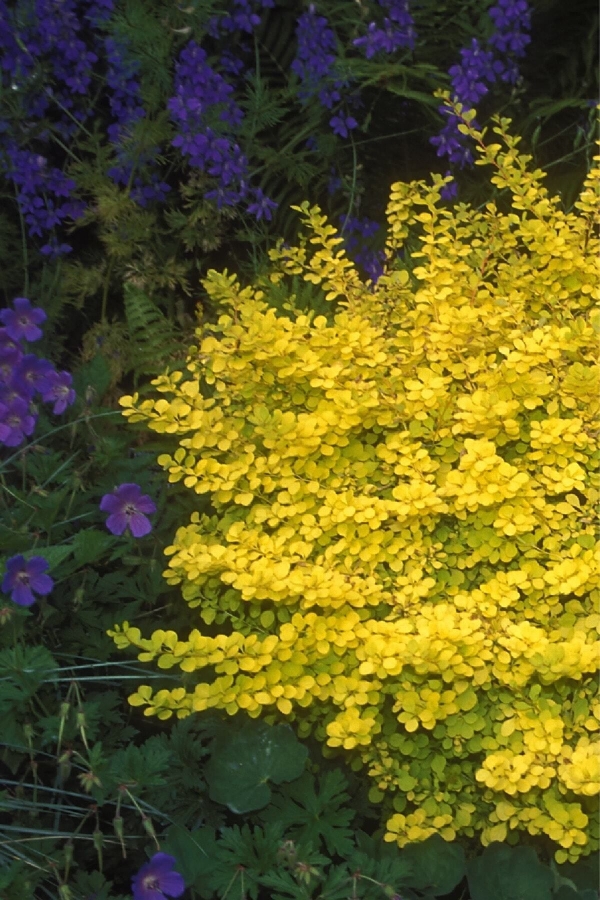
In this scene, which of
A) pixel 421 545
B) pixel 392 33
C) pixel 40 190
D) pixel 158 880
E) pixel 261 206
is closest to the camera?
pixel 158 880

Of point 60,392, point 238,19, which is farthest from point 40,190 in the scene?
point 60,392

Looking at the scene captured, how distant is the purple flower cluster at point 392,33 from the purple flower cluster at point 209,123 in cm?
36

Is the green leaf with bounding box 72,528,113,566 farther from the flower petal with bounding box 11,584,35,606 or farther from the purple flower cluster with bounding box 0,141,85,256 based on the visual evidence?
the purple flower cluster with bounding box 0,141,85,256

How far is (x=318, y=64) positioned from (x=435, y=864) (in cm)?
186

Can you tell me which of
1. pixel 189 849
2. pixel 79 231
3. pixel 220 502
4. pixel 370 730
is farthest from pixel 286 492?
pixel 79 231

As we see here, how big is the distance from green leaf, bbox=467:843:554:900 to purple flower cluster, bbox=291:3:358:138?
5.69 feet

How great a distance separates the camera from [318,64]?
92.4 inches

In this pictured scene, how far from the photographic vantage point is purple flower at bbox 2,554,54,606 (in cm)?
137

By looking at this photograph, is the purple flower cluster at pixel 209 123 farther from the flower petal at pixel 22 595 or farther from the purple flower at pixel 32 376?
the flower petal at pixel 22 595

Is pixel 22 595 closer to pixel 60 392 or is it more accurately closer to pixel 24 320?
pixel 60 392

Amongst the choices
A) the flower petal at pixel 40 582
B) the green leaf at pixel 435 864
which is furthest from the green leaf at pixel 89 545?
the green leaf at pixel 435 864

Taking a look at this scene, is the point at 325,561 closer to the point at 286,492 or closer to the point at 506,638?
the point at 286,492

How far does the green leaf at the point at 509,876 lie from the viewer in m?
1.44

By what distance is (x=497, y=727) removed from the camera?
5.14 feet
